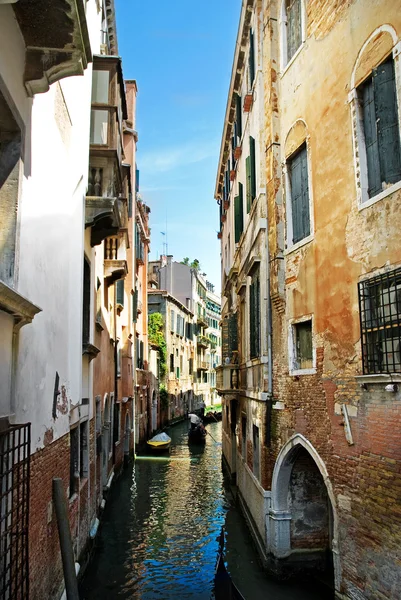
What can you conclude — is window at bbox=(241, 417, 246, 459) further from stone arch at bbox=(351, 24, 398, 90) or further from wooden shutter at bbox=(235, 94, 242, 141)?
stone arch at bbox=(351, 24, 398, 90)

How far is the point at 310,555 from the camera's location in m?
8.50

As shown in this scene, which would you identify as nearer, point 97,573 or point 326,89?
point 326,89

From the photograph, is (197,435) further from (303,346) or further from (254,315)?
(303,346)

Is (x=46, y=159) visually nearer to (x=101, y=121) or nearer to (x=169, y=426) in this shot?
(x=101, y=121)

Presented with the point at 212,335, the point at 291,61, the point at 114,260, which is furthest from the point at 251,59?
the point at 212,335

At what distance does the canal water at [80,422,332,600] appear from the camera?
8359 millimetres

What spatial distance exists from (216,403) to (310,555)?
175 feet

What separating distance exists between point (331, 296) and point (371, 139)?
201 cm

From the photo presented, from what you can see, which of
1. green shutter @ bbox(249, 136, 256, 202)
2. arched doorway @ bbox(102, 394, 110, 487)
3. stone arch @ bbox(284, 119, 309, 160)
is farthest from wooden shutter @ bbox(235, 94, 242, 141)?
arched doorway @ bbox(102, 394, 110, 487)

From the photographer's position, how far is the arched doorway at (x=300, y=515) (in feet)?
27.7

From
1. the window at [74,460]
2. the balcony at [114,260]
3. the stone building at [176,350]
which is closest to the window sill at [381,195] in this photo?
the window at [74,460]

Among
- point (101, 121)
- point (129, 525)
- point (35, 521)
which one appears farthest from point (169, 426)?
point (35, 521)

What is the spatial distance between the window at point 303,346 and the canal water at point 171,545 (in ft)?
10.8

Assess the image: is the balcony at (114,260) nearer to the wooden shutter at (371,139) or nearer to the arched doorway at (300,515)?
the arched doorway at (300,515)
